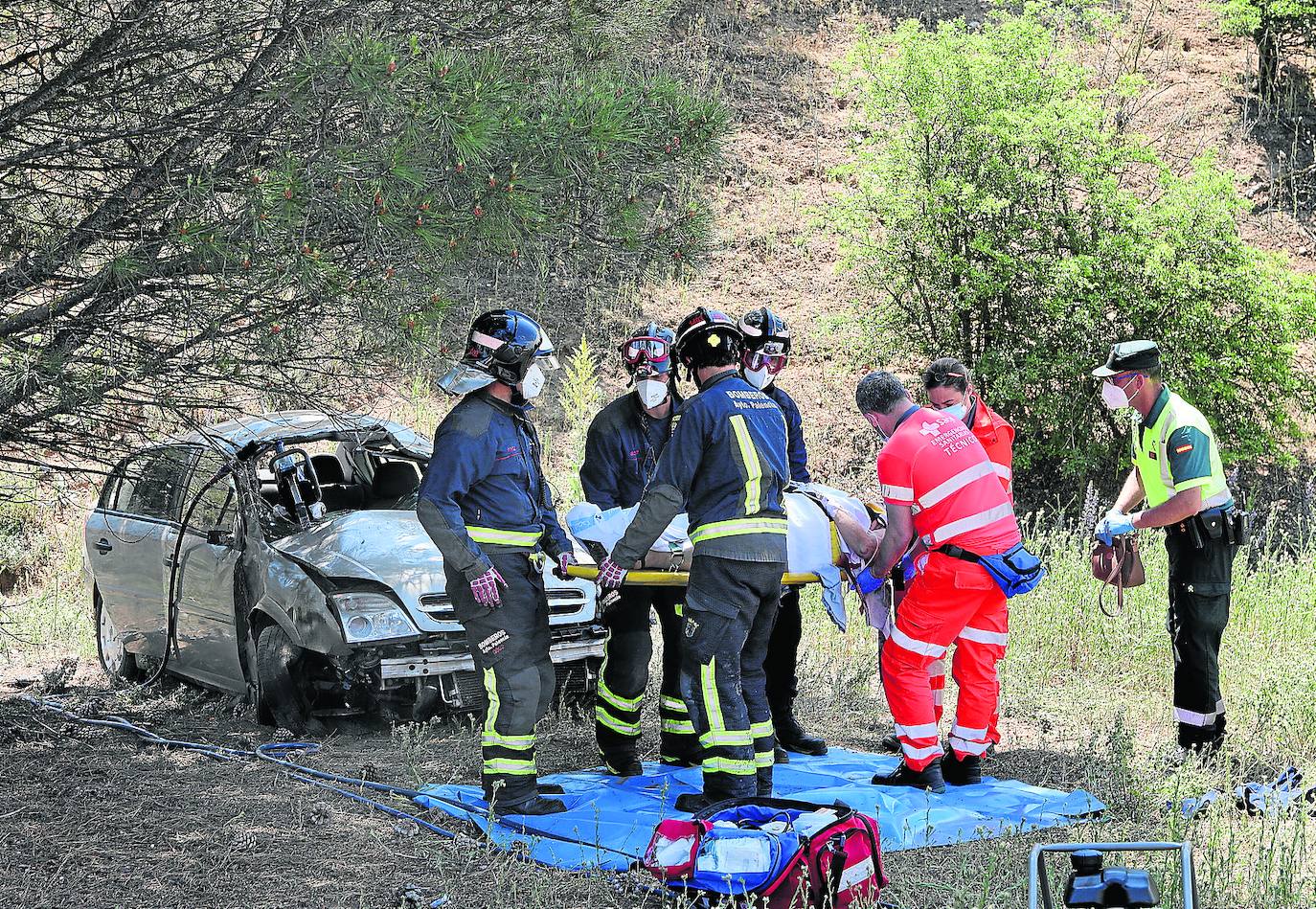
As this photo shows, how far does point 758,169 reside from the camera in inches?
791

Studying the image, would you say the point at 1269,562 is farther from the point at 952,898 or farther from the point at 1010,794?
the point at 952,898

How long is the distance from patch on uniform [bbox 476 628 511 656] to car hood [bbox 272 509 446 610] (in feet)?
3.57

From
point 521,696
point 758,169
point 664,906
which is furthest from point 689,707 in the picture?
point 758,169

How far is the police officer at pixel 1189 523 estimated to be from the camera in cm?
615

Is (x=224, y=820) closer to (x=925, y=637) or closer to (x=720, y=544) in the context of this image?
(x=720, y=544)

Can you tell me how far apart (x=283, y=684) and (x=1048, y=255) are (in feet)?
33.7

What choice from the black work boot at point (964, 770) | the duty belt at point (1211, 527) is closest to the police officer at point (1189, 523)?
the duty belt at point (1211, 527)

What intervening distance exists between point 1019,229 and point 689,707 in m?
10.2

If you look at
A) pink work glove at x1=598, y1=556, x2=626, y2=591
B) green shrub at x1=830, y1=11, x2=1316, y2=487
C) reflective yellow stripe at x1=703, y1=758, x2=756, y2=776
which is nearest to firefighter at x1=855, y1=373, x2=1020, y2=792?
reflective yellow stripe at x1=703, y1=758, x2=756, y2=776

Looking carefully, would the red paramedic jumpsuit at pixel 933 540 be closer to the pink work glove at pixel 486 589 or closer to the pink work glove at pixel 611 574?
the pink work glove at pixel 611 574

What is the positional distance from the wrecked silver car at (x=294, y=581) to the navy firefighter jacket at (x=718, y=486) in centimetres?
161

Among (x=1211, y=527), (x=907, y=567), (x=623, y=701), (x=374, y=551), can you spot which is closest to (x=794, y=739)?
(x=623, y=701)

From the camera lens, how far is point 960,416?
7203mm

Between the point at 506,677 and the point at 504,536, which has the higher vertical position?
the point at 504,536
